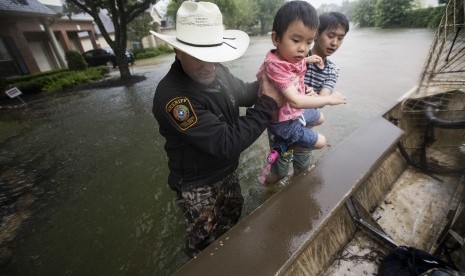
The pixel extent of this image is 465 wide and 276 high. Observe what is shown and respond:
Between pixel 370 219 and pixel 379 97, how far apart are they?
5429 millimetres

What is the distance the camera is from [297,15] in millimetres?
1644

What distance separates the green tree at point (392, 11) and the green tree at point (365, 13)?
352cm

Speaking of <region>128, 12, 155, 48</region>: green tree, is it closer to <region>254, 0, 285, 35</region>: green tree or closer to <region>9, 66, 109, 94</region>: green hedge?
<region>9, 66, 109, 94</region>: green hedge

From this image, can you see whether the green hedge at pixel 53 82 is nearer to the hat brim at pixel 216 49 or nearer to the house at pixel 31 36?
the house at pixel 31 36

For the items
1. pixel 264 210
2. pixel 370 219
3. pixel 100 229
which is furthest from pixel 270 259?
pixel 100 229

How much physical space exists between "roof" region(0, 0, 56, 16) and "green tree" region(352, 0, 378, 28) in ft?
117

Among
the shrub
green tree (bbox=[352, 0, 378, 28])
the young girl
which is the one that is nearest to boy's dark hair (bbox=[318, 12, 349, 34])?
the young girl

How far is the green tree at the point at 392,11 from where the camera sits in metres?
29.1

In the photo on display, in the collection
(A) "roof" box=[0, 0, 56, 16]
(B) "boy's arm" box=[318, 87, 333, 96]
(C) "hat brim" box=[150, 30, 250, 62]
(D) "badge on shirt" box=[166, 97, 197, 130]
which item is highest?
(A) "roof" box=[0, 0, 56, 16]

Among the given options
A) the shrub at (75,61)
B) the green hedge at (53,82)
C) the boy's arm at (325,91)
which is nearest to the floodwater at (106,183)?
the boy's arm at (325,91)

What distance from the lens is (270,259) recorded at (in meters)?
1.39

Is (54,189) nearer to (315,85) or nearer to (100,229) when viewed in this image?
(100,229)

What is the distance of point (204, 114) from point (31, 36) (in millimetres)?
22736

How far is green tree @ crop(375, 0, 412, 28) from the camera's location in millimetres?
29139
